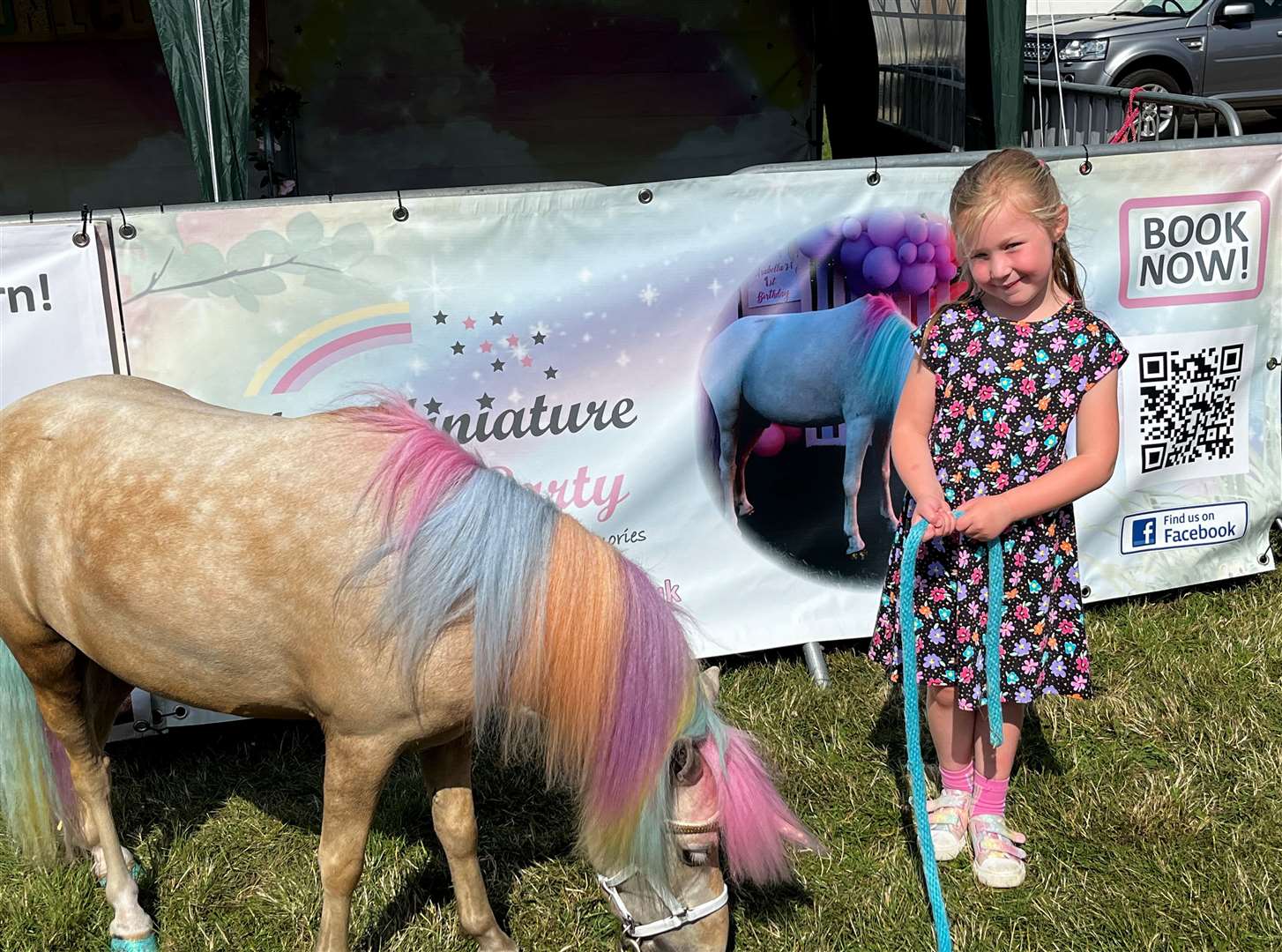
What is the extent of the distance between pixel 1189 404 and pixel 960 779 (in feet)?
6.35

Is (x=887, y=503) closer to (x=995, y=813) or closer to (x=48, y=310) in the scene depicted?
(x=995, y=813)

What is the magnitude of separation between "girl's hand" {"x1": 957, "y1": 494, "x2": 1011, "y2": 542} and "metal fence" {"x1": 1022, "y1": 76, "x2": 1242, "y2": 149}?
273 centimetres

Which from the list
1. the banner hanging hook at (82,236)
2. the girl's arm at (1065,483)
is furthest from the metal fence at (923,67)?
the banner hanging hook at (82,236)

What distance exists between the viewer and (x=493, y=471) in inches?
89.3

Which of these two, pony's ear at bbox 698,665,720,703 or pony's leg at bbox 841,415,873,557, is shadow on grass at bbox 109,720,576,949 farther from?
pony's leg at bbox 841,415,873,557

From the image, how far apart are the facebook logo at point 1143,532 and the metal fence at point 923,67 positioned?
2565 mm

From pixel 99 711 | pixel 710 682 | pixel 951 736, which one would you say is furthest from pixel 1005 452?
pixel 99 711

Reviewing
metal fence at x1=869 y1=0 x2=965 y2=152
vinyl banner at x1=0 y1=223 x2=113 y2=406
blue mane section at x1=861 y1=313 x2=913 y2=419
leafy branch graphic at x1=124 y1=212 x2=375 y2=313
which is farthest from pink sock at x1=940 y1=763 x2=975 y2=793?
metal fence at x1=869 y1=0 x2=965 y2=152

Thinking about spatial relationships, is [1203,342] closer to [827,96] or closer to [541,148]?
[827,96]

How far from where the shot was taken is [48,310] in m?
3.26

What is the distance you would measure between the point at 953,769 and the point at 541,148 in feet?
20.8

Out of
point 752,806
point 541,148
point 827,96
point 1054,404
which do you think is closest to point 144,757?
point 752,806

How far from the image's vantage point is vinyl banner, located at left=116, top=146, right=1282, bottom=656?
3412mm

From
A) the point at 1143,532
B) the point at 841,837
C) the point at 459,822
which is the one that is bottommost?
the point at 841,837
